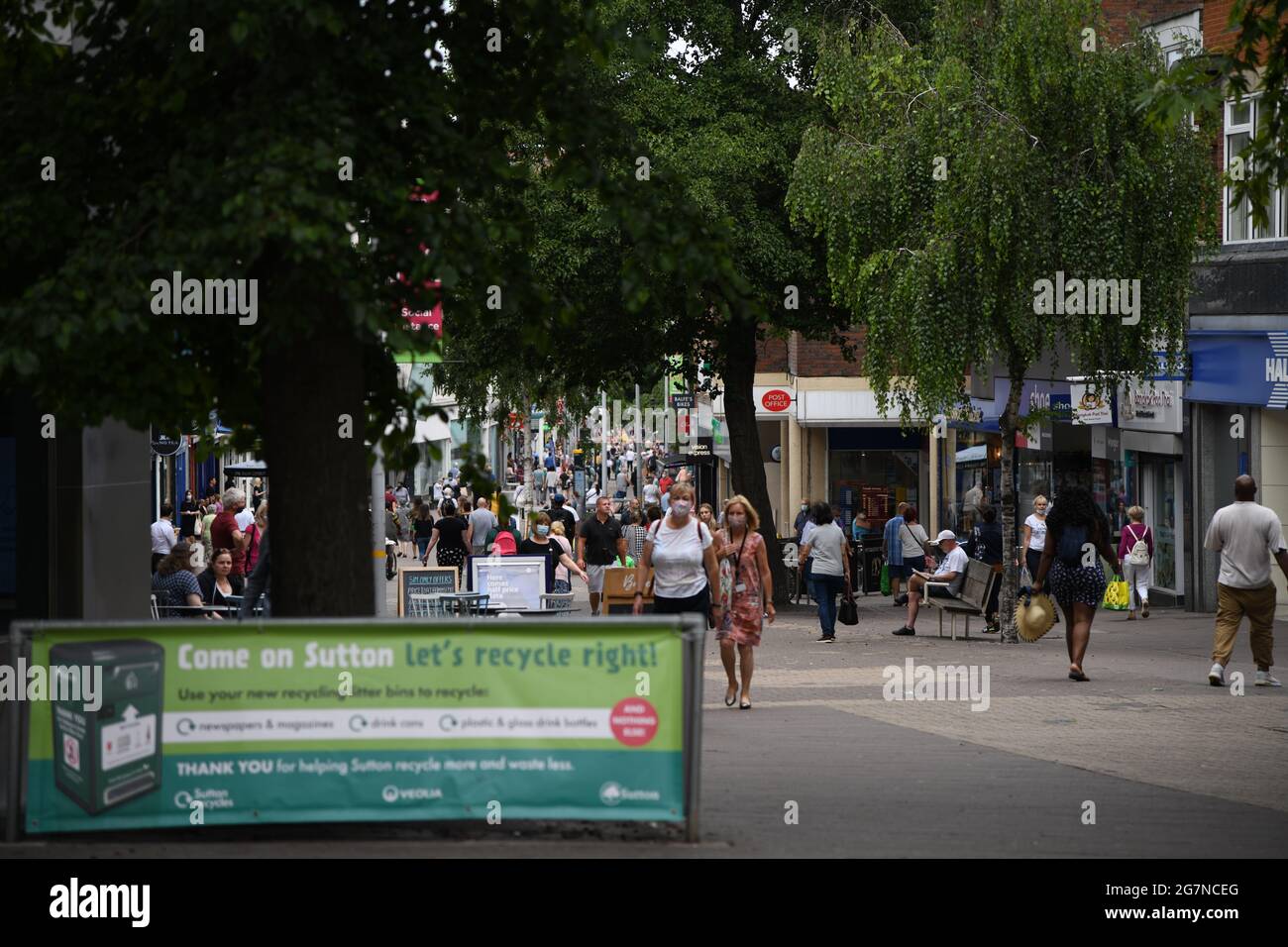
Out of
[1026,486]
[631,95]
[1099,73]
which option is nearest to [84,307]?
[1099,73]

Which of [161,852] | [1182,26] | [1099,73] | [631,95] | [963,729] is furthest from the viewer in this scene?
[631,95]

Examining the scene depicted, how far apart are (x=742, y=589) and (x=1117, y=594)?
44.1ft

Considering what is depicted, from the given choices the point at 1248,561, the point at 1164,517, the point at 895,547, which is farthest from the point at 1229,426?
the point at 1248,561

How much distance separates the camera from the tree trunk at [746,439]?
2962 centimetres

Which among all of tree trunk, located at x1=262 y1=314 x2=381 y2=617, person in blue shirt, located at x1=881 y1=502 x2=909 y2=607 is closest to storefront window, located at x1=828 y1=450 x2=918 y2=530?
person in blue shirt, located at x1=881 y1=502 x2=909 y2=607

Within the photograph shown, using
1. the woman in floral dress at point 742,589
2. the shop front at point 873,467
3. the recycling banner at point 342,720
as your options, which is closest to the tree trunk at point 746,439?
the woman in floral dress at point 742,589

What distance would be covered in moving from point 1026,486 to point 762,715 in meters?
22.3

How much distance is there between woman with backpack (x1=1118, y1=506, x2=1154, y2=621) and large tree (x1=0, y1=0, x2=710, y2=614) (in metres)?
18.1

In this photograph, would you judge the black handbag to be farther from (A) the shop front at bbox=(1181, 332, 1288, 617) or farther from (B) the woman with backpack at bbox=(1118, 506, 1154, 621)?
(A) the shop front at bbox=(1181, 332, 1288, 617)

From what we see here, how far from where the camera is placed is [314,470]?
28.5 ft

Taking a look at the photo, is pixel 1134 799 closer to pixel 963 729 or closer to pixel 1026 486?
pixel 963 729

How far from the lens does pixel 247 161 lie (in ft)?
25.9

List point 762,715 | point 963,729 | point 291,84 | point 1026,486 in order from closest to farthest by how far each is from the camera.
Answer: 1. point 291,84
2. point 963,729
3. point 762,715
4. point 1026,486

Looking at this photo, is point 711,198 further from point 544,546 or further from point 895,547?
point 895,547
